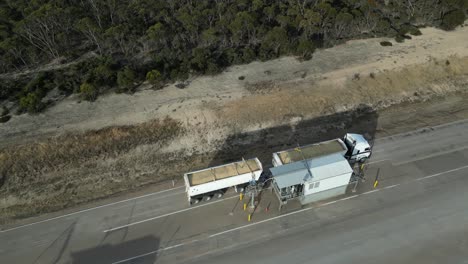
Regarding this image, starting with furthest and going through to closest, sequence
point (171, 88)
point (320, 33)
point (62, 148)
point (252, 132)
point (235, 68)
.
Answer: point (320, 33) < point (235, 68) < point (171, 88) < point (252, 132) < point (62, 148)

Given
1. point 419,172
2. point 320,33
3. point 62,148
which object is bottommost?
point 419,172

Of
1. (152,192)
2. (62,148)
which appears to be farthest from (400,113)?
(62,148)

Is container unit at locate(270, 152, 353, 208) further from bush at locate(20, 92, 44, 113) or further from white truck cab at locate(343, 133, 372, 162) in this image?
bush at locate(20, 92, 44, 113)

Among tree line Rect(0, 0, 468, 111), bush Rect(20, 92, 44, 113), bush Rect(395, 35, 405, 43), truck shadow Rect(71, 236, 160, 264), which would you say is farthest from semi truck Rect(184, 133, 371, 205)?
bush Rect(395, 35, 405, 43)

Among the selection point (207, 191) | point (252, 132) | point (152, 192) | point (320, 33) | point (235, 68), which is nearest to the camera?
point (207, 191)

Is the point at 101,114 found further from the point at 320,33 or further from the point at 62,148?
the point at 320,33

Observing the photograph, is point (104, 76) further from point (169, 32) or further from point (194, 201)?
point (194, 201)
